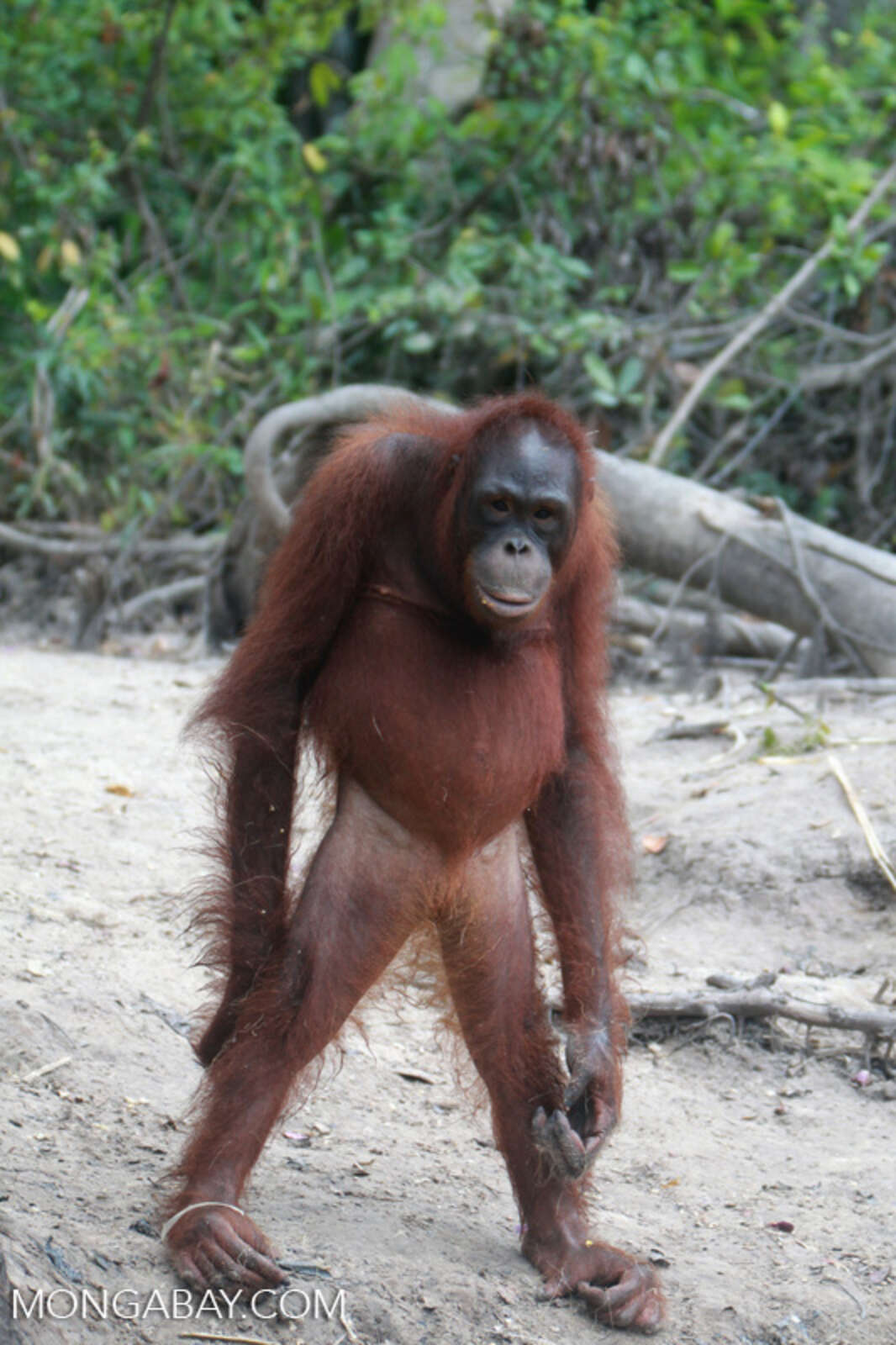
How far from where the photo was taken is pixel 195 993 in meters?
3.45

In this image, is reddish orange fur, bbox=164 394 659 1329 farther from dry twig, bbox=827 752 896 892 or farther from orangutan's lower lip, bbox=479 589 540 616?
dry twig, bbox=827 752 896 892

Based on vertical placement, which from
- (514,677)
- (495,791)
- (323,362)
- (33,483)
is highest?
(514,677)

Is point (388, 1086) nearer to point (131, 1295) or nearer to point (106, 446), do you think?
point (131, 1295)

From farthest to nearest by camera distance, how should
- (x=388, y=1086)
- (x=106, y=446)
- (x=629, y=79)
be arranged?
1. (x=106, y=446)
2. (x=629, y=79)
3. (x=388, y=1086)

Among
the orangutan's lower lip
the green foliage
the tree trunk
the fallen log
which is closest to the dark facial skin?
the orangutan's lower lip

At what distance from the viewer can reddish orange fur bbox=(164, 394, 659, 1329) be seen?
98.5 inches

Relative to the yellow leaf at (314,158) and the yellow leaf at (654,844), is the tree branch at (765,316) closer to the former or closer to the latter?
the yellow leaf at (314,158)

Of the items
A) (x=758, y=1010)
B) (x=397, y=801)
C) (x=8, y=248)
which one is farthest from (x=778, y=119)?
(x=397, y=801)

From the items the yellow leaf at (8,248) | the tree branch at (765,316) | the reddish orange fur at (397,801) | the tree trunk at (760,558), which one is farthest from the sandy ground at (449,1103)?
the yellow leaf at (8,248)

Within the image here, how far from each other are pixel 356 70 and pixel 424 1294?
935 centimetres

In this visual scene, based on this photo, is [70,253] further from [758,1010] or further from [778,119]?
[758,1010]

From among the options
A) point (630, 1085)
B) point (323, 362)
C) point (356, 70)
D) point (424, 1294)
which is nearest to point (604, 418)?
point (323, 362)

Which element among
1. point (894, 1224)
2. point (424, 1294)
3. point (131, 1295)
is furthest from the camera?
point (894, 1224)

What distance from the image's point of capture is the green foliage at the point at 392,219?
774 cm
